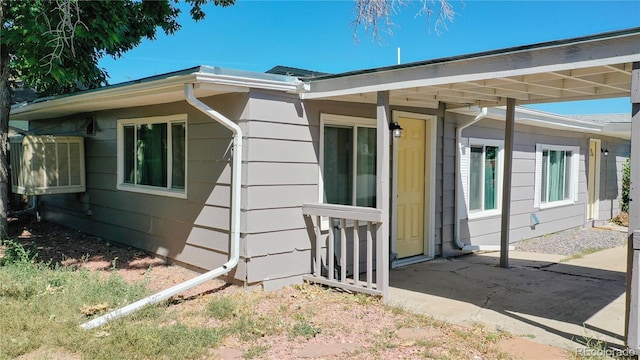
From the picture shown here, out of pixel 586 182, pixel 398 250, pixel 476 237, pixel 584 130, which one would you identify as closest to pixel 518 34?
pixel 584 130

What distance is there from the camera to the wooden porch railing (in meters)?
4.47

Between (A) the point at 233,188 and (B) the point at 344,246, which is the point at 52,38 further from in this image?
(B) the point at 344,246

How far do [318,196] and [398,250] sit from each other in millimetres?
1765

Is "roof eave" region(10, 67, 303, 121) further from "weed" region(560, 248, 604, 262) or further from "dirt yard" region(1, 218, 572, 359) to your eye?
"weed" region(560, 248, 604, 262)

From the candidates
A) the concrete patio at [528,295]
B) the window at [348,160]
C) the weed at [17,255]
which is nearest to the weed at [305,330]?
the concrete patio at [528,295]

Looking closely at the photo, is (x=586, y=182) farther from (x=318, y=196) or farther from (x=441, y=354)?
(x=441, y=354)

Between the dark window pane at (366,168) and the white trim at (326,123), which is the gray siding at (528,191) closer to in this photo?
the dark window pane at (366,168)

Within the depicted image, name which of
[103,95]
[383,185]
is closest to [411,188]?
[383,185]

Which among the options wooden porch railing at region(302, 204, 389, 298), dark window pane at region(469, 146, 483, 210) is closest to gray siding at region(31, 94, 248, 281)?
wooden porch railing at region(302, 204, 389, 298)

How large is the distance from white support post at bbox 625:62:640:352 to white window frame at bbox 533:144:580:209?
247 inches

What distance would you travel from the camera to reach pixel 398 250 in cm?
632

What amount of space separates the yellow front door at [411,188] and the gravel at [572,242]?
269 cm

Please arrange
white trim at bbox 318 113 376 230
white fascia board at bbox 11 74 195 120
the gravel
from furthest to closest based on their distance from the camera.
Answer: the gravel < white trim at bbox 318 113 376 230 < white fascia board at bbox 11 74 195 120

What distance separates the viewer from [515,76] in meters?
3.72
